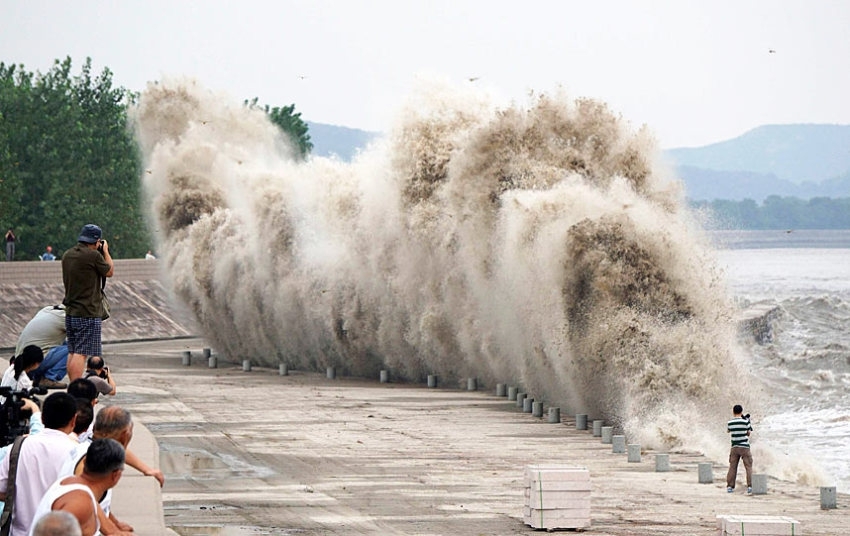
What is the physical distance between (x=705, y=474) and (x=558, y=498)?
16.9 ft

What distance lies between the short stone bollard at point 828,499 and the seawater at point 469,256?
19.5ft

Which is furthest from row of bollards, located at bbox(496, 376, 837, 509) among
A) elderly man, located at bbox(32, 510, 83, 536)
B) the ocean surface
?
elderly man, located at bbox(32, 510, 83, 536)

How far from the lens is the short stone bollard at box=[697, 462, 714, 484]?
21.6m

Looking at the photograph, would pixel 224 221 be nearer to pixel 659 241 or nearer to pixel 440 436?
pixel 659 241

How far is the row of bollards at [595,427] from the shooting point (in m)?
20.6

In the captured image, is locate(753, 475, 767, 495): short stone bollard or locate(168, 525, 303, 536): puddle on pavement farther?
locate(753, 475, 767, 495): short stone bollard

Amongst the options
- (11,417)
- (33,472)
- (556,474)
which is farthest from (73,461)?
(556,474)

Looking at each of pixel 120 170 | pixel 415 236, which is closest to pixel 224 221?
pixel 415 236

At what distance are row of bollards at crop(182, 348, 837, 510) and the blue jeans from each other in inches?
349

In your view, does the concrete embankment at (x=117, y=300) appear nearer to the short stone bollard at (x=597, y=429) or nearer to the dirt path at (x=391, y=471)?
the dirt path at (x=391, y=471)

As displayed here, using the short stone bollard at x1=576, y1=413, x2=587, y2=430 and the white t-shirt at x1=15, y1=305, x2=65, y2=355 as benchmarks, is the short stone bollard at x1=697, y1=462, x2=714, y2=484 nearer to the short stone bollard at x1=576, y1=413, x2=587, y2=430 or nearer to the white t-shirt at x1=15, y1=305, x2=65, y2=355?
the short stone bollard at x1=576, y1=413, x2=587, y2=430

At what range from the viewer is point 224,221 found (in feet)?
169

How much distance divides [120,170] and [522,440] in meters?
64.6

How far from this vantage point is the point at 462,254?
3962 centimetres
